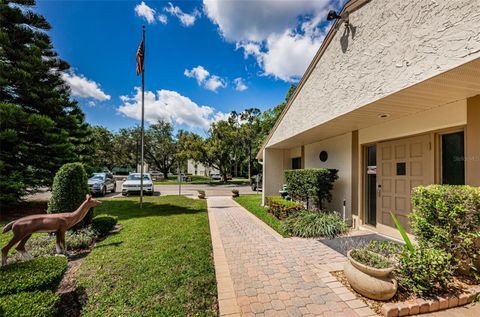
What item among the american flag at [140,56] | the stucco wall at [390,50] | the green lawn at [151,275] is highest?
the american flag at [140,56]

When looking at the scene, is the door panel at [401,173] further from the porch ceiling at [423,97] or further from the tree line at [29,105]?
the tree line at [29,105]

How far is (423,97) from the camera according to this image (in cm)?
349

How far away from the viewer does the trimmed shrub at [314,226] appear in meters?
5.35

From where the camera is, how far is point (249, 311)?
8.21 feet

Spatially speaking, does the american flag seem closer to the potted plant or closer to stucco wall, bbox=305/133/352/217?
stucco wall, bbox=305/133/352/217

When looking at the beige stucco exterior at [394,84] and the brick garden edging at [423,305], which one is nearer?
the brick garden edging at [423,305]

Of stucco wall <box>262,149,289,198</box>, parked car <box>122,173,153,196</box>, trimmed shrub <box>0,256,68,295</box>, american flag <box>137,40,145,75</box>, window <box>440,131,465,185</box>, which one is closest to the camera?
trimmed shrub <box>0,256,68,295</box>

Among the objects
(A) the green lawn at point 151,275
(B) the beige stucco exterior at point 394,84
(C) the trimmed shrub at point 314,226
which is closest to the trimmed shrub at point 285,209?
(C) the trimmed shrub at point 314,226

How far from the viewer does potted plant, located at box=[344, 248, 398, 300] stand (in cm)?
257

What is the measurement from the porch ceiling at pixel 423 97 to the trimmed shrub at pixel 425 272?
92.7 inches

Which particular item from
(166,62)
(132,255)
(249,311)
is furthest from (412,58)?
(166,62)

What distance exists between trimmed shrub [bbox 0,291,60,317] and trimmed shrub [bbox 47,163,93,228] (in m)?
3.28

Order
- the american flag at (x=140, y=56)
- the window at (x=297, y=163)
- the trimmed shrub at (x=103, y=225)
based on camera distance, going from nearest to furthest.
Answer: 1. the trimmed shrub at (x=103, y=225)
2. the american flag at (x=140, y=56)
3. the window at (x=297, y=163)

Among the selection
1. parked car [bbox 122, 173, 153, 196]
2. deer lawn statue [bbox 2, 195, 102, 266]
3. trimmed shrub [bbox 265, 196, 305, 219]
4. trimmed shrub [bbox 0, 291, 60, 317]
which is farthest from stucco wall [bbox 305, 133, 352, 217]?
parked car [bbox 122, 173, 153, 196]
